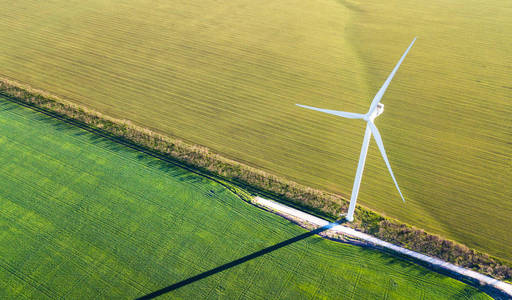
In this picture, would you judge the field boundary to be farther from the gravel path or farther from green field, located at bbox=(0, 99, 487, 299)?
green field, located at bbox=(0, 99, 487, 299)

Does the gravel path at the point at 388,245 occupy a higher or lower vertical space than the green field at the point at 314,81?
lower

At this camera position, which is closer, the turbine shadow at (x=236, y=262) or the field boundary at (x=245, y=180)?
the turbine shadow at (x=236, y=262)

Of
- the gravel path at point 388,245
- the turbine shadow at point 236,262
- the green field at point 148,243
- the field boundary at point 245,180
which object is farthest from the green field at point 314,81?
the green field at point 148,243

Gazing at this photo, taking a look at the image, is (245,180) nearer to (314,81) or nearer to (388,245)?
(388,245)

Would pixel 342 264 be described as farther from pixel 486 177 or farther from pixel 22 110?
pixel 22 110

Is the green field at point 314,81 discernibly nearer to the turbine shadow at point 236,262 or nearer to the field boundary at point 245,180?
the field boundary at point 245,180

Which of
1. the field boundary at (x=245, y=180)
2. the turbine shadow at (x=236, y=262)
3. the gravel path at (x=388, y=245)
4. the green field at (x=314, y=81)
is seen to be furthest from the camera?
the green field at (x=314, y=81)

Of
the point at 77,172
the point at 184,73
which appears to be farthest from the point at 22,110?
the point at 184,73

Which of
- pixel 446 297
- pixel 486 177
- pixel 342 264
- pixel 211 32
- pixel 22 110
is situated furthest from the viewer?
Result: pixel 211 32
